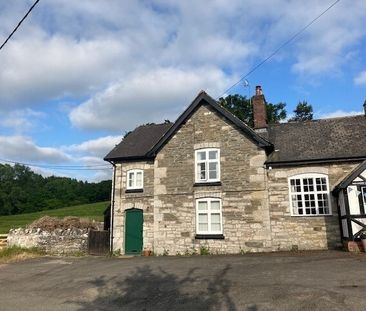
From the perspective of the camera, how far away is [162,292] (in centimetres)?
1042

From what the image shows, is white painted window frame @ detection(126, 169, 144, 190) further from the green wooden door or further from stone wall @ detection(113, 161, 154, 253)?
the green wooden door

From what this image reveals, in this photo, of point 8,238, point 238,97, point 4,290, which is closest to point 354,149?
point 4,290

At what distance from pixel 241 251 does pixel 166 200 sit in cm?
475

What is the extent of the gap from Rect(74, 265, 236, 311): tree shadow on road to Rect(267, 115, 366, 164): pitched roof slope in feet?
25.9

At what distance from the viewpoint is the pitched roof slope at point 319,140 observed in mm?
18016

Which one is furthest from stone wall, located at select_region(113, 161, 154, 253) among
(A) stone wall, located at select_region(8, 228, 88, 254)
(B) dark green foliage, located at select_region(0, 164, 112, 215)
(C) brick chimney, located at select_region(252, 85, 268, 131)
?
(B) dark green foliage, located at select_region(0, 164, 112, 215)

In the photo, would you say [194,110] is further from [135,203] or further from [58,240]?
[58,240]

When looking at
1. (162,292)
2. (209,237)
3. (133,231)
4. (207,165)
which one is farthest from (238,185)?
(162,292)

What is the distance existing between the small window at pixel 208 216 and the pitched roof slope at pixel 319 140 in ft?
11.7

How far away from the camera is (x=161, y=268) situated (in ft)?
46.8

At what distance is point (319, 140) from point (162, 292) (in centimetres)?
1267

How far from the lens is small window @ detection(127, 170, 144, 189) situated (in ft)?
69.3

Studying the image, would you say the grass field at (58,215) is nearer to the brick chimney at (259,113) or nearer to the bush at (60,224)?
the bush at (60,224)

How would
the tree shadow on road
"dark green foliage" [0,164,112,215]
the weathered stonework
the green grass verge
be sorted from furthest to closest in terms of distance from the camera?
"dark green foliage" [0,164,112,215]
the green grass verge
the weathered stonework
the tree shadow on road
